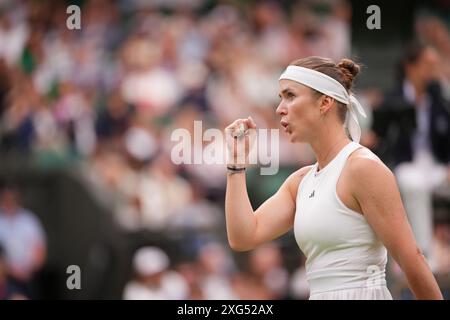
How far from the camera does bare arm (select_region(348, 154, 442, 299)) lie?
143 inches

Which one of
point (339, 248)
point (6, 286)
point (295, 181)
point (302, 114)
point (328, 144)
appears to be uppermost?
point (302, 114)

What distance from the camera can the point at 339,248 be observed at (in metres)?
3.82

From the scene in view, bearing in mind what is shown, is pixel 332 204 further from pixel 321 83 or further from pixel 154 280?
pixel 154 280

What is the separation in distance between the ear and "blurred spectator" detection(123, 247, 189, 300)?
5558 millimetres

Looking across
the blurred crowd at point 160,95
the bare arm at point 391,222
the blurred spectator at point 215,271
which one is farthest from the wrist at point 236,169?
the blurred spectator at point 215,271

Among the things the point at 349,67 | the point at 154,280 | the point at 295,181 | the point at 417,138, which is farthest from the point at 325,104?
the point at 154,280

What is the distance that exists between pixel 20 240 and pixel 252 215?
20.0 feet

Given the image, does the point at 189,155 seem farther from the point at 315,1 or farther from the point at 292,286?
the point at 315,1

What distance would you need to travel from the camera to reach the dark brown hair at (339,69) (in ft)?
13.4

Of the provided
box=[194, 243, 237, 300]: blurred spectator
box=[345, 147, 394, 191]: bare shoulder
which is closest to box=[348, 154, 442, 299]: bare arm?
box=[345, 147, 394, 191]: bare shoulder

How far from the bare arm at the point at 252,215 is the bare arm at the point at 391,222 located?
53cm

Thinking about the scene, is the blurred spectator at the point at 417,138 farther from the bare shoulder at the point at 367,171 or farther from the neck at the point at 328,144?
the bare shoulder at the point at 367,171

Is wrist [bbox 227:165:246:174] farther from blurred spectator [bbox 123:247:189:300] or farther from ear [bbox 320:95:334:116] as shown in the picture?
blurred spectator [bbox 123:247:189:300]
